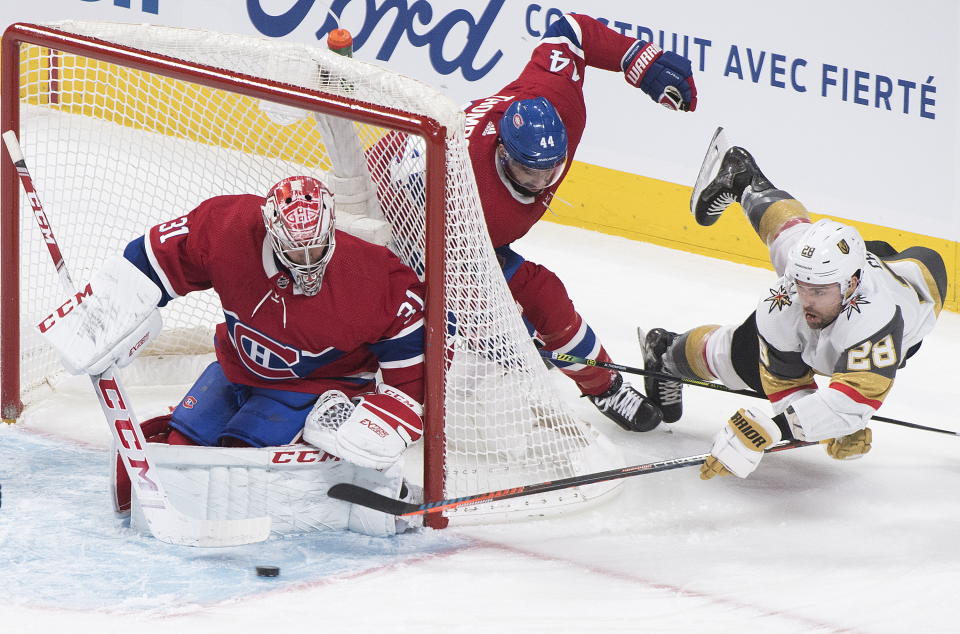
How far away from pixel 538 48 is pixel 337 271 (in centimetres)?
126

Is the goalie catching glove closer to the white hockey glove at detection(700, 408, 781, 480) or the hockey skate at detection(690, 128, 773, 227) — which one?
the white hockey glove at detection(700, 408, 781, 480)

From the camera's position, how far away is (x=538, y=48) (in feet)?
12.6

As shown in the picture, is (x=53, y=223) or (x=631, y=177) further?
(x=631, y=177)

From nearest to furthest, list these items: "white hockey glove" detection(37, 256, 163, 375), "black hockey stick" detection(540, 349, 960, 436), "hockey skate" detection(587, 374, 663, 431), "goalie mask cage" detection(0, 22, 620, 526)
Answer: "white hockey glove" detection(37, 256, 163, 375), "goalie mask cage" detection(0, 22, 620, 526), "black hockey stick" detection(540, 349, 960, 436), "hockey skate" detection(587, 374, 663, 431)

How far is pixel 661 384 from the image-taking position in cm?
378

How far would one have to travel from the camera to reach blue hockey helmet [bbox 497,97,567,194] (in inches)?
126

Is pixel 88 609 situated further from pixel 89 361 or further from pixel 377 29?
pixel 377 29

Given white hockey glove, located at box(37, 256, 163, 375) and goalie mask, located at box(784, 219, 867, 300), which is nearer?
white hockey glove, located at box(37, 256, 163, 375)

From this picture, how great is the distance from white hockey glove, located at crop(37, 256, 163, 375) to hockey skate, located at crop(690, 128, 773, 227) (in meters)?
1.73

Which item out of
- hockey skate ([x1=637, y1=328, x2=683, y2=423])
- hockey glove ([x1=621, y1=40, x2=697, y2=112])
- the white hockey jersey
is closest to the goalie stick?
the white hockey jersey

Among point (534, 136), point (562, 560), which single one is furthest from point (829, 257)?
point (562, 560)

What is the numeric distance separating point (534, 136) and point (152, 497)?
1.22 meters

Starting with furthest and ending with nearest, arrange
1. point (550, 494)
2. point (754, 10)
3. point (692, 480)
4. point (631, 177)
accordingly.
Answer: point (631, 177) < point (754, 10) < point (692, 480) < point (550, 494)

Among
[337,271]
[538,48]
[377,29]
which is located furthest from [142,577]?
[377,29]
